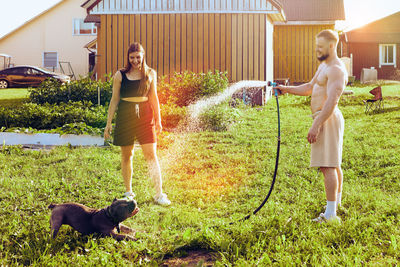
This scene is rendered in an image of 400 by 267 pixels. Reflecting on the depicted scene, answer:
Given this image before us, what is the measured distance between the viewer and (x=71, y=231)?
14.5ft

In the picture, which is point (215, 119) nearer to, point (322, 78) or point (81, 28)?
point (322, 78)

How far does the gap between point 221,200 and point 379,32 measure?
104 ft

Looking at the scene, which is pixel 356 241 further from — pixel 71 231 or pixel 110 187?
pixel 110 187

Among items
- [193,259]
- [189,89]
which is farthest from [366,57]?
[193,259]

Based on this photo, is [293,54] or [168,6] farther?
[293,54]

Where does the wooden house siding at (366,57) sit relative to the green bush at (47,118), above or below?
above

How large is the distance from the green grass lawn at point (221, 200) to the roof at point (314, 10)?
1437cm

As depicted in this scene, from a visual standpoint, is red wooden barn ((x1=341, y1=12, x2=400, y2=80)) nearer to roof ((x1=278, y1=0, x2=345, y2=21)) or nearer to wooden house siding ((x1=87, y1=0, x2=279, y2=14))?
roof ((x1=278, y1=0, x2=345, y2=21))

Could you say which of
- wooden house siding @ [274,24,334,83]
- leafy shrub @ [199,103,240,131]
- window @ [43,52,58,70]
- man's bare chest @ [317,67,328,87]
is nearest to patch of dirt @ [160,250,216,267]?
man's bare chest @ [317,67,328,87]

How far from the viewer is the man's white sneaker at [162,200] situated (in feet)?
18.0

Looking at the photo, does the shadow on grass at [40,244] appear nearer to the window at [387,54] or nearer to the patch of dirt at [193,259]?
the patch of dirt at [193,259]

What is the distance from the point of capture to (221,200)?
5.77m

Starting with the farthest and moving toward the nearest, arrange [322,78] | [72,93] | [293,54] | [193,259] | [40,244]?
1. [293,54]
2. [72,93]
3. [322,78]
4. [40,244]
5. [193,259]

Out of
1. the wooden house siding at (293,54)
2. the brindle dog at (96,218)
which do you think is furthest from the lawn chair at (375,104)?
the brindle dog at (96,218)
